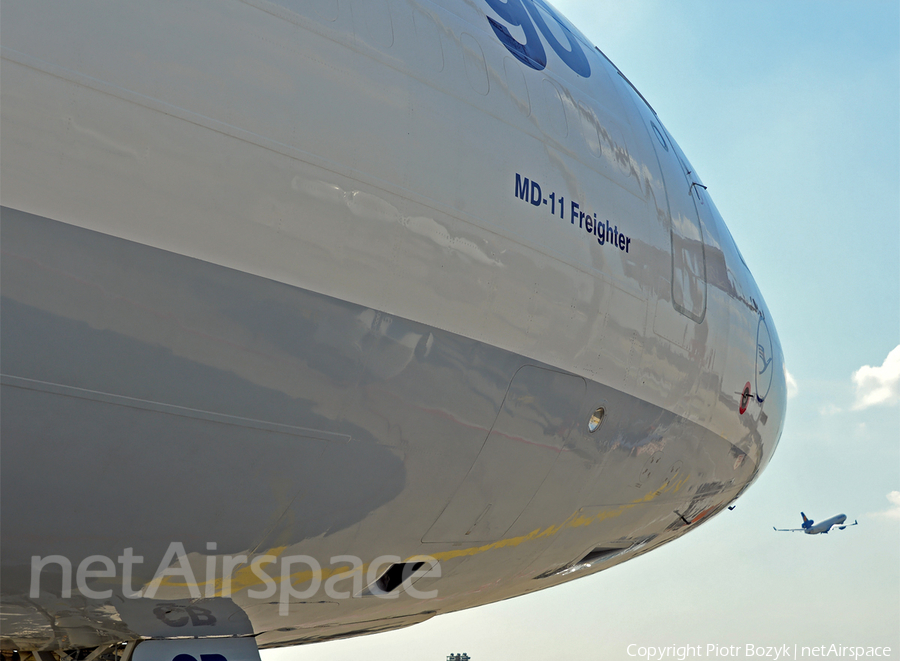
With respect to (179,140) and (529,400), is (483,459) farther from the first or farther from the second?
(179,140)

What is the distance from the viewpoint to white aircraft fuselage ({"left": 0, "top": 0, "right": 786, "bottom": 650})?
127 inches

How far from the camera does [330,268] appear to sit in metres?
3.88

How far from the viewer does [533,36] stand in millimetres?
5844

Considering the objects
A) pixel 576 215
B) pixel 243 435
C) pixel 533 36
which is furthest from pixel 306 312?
pixel 533 36

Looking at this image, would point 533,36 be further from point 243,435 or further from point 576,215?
point 243,435

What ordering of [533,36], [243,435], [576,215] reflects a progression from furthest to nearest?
[533,36] < [576,215] < [243,435]

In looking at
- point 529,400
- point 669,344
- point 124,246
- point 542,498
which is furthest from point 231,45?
point 669,344

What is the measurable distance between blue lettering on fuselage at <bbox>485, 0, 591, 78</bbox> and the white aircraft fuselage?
0.12 ft

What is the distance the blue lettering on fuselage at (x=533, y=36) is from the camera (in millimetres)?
5430

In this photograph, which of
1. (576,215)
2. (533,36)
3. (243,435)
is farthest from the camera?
(533,36)

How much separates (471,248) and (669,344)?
2.37 meters

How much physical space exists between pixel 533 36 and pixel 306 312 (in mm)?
3108

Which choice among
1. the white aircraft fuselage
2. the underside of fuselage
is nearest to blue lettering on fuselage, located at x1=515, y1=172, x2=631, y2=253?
the white aircraft fuselage

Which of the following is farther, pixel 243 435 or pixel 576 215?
pixel 576 215
